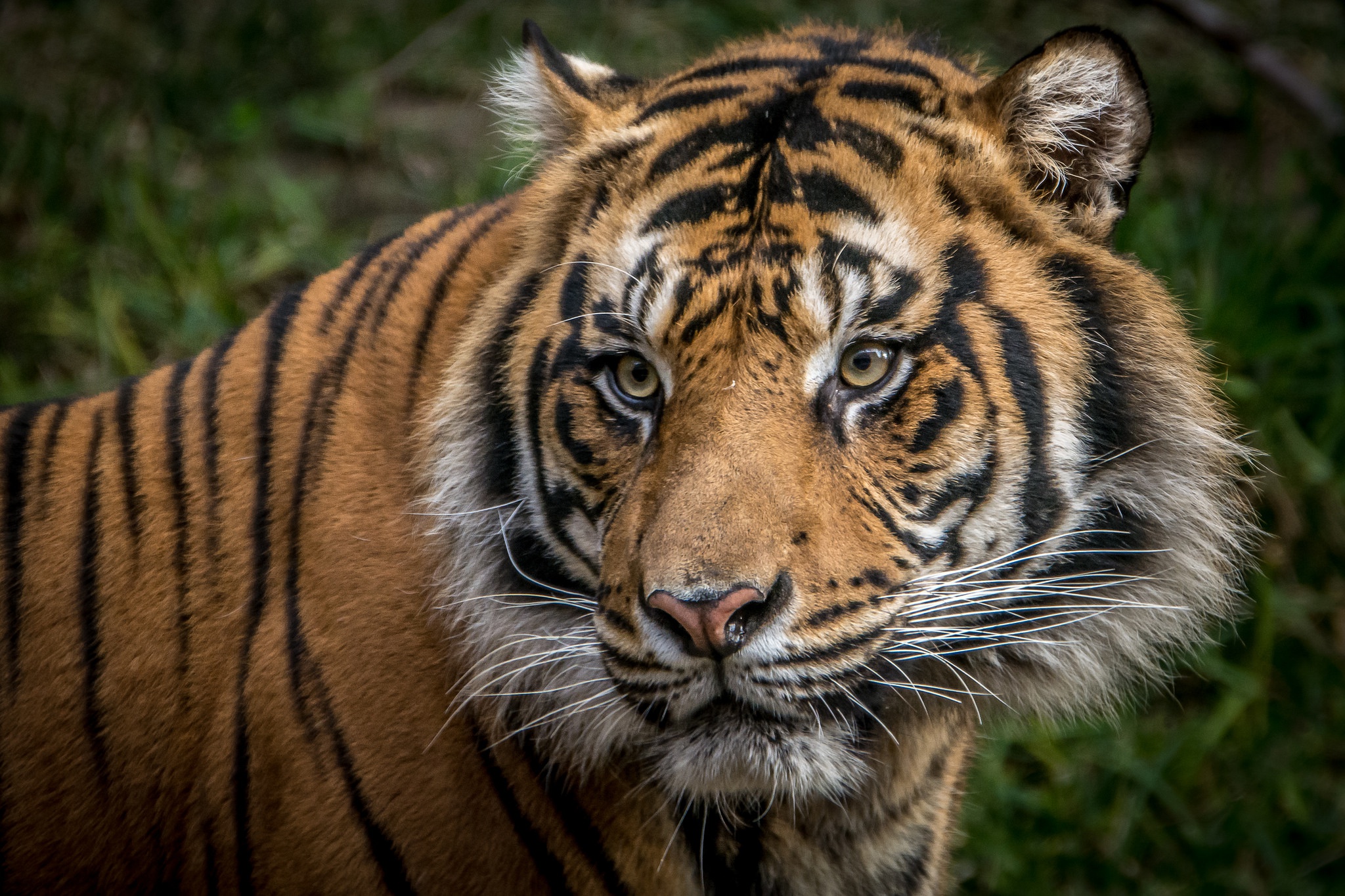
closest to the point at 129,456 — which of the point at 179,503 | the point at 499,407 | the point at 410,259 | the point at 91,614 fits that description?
the point at 179,503

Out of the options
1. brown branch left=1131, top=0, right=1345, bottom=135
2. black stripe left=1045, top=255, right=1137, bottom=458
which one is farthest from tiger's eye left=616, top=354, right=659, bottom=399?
brown branch left=1131, top=0, right=1345, bottom=135

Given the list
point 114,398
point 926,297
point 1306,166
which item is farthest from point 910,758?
point 1306,166

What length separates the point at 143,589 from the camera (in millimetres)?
1964

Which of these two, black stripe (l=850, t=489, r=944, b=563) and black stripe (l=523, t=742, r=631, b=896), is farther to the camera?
black stripe (l=523, t=742, r=631, b=896)

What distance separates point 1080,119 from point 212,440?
4.86 feet

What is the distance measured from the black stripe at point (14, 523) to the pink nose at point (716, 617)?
1.26 metres

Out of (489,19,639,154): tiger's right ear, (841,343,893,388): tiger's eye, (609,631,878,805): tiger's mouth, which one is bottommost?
(609,631,878,805): tiger's mouth

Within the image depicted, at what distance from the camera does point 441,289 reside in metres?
2.02

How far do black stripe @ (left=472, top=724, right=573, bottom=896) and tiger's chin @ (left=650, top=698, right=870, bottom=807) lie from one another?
24 centimetres

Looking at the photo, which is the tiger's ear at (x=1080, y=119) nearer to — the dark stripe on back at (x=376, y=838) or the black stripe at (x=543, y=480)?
the black stripe at (x=543, y=480)

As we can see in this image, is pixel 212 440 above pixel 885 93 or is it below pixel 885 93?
below

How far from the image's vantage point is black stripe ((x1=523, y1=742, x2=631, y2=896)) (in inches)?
68.7

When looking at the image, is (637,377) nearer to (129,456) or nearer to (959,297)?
(959,297)

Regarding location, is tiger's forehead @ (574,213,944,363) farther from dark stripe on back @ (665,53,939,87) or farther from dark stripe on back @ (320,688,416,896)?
dark stripe on back @ (320,688,416,896)
